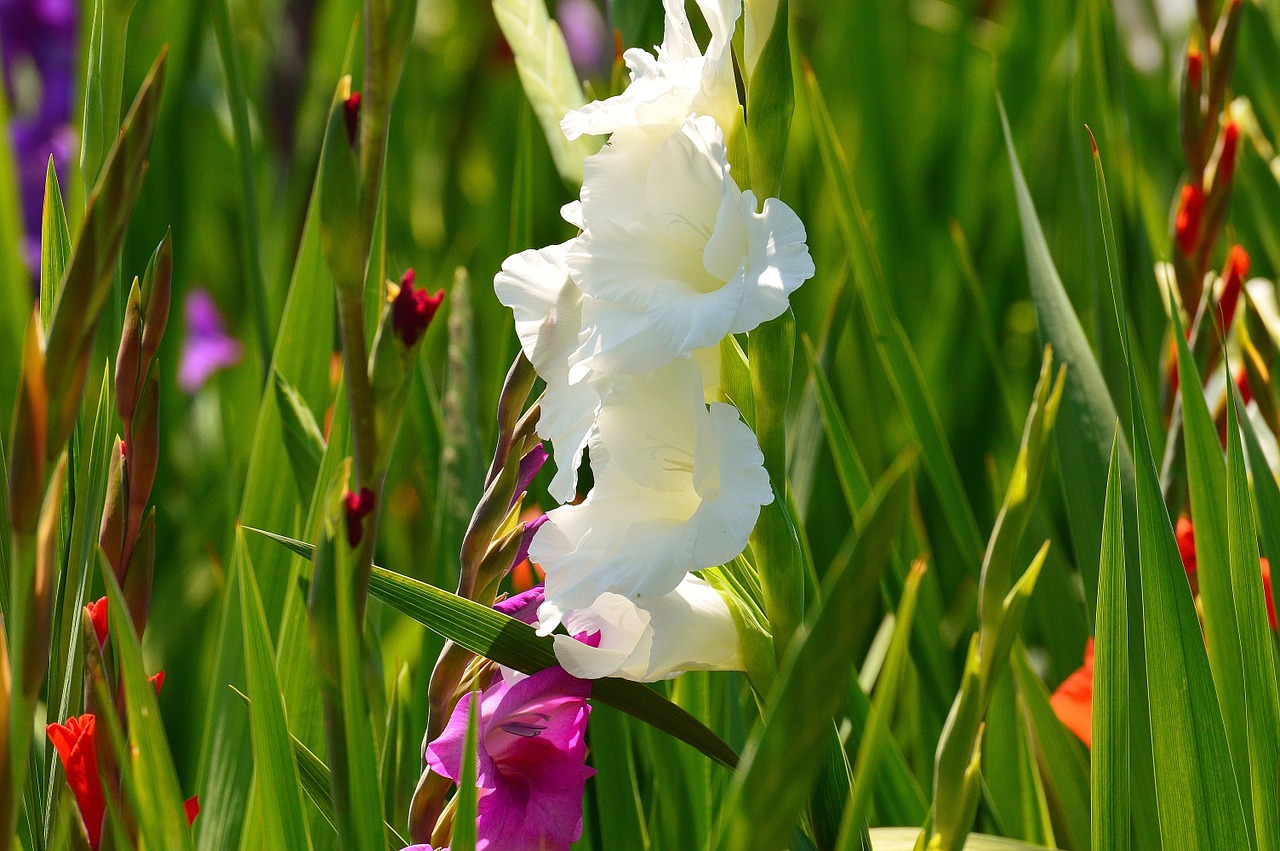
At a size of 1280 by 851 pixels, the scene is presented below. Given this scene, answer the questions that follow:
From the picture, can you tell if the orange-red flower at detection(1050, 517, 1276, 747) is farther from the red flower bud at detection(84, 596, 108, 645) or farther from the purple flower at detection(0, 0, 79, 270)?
the purple flower at detection(0, 0, 79, 270)

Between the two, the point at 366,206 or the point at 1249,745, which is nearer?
the point at 366,206

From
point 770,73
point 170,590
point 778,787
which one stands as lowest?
point 170,590

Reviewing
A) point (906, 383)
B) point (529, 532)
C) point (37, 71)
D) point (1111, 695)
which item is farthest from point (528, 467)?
point (37, 71)

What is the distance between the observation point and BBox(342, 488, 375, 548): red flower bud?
18cm

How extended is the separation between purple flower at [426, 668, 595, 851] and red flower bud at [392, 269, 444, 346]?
10 centimetres

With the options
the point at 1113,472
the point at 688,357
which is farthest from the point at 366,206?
the point at 1113,472

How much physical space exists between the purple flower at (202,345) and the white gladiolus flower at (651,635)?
793 mm

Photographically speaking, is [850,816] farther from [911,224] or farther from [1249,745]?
[911,224]

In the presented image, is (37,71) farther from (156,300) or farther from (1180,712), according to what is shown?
(1180,712)

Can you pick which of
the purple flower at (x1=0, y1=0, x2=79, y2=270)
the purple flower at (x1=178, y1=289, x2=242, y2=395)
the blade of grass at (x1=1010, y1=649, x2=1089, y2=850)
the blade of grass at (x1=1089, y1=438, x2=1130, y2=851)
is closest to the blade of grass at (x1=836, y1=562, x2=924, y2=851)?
the blade of grass at (x1=1089, y1=438, x2=1130, y2=851)

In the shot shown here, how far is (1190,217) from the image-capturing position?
0.46 meters

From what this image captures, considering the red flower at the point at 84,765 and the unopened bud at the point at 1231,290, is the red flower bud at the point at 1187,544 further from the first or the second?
the red flower at the point at 84,765

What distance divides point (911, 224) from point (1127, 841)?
2.41 ft

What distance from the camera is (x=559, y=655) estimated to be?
0.24m
